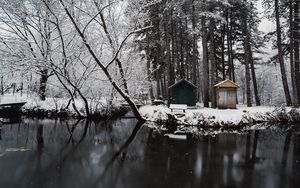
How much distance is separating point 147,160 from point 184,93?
1274cm

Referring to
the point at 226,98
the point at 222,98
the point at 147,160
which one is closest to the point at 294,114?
the point at 226,98

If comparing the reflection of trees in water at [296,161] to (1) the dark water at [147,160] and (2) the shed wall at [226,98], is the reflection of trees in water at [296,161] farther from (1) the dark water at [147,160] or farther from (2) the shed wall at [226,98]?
(2) the shed wall at [226,98]

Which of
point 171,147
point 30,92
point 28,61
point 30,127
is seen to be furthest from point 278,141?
point 30,92

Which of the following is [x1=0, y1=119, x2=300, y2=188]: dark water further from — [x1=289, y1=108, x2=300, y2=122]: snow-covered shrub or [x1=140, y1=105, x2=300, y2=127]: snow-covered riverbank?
[x1=289, y1=108, x2=300, y2=122]: snow-covered shrub

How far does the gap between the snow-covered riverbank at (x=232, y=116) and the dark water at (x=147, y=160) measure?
1984mm

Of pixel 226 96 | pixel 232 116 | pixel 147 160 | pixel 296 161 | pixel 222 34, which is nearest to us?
pixel 296 161

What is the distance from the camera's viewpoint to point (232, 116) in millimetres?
17188

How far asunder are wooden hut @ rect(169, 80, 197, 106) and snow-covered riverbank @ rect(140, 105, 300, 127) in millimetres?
3145

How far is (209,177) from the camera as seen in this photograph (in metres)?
7.85

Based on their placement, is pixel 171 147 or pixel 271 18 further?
pixel 271 18

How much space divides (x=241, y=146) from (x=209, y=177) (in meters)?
4.86

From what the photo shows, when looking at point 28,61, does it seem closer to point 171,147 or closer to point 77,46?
point 77,46

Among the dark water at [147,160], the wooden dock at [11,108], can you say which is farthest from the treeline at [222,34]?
the wooden dock at [11,108]

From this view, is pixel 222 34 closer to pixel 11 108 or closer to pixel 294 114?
pixel 294 114
